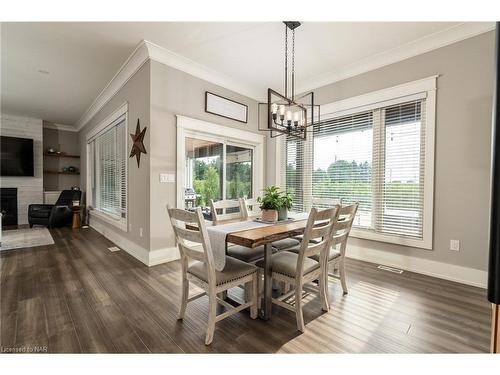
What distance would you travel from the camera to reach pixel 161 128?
10.4 feet

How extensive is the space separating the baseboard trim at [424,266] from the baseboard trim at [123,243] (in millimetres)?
2936

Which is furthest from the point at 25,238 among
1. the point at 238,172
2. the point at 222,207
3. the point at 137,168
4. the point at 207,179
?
the point at 222,207

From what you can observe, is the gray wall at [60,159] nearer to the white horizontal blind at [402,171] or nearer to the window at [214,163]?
the window at [214,163]

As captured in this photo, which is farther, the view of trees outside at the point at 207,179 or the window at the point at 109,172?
the window at the point at 109,172

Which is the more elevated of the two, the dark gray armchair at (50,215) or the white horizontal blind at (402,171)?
the white horizontal blind at (402,171)

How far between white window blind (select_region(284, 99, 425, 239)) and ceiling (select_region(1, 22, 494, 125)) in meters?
0.76

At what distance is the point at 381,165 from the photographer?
3.24 metres

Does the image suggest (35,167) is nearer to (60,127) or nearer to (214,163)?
(60,127)

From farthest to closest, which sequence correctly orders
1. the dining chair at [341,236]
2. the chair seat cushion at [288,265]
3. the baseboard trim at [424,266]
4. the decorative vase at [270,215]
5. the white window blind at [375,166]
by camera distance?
1. the white window blind at [375,166]
2. the baseboard trim at [424,266]
3. the decorative vase at [270,215]
4. the dining chair at [341,236]
5. the chair seat cushion at [288,265]

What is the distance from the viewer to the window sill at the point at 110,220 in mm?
3805

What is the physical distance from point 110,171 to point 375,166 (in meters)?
4.75

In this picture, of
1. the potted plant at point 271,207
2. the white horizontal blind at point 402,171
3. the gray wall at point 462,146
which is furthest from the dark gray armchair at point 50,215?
the gray wall at point 462,146

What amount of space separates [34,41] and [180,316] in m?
3.69
